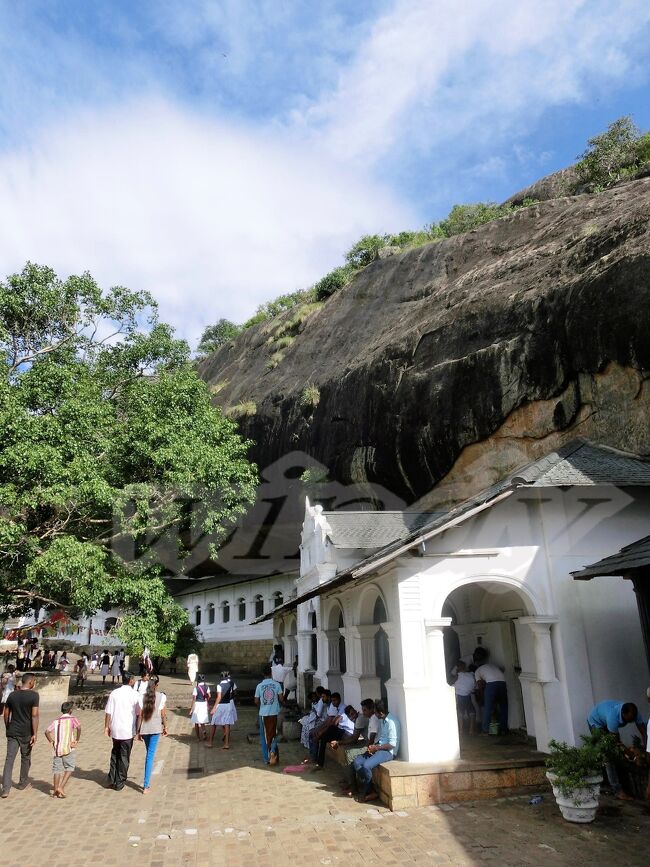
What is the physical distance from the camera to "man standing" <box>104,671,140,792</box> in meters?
7.80

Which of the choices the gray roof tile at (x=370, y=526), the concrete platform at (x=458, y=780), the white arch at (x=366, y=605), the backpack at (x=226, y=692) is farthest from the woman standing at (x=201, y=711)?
the concrete platform at (x=458, y=780)

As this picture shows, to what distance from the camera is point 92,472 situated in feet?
47.7

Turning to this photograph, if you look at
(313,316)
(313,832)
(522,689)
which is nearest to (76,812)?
(313,832)

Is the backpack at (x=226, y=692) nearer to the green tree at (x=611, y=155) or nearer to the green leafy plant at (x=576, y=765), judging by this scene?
the green leafy plant at (x=576, y=765)

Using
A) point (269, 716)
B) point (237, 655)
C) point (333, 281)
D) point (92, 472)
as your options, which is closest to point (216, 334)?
point (333, 281)

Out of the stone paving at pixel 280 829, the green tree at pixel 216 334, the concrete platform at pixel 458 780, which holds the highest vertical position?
the green tree at pixel 216 334

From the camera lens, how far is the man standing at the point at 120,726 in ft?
25.6

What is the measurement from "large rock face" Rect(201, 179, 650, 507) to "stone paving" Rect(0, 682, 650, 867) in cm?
793

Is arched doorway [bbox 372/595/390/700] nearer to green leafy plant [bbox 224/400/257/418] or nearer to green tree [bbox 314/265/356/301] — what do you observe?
green leafy plant [bbox 224/400/257/418]

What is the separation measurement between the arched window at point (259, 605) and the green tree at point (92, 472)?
7.13m

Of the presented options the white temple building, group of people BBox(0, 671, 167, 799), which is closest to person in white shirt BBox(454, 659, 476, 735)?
the white temple building

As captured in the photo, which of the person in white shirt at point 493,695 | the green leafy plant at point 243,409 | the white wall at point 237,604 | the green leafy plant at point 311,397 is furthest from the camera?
Result: the white wall at point 237,604

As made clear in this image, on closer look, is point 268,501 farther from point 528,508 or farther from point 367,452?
point 528,508

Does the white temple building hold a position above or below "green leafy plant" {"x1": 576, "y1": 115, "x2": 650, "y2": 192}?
below
